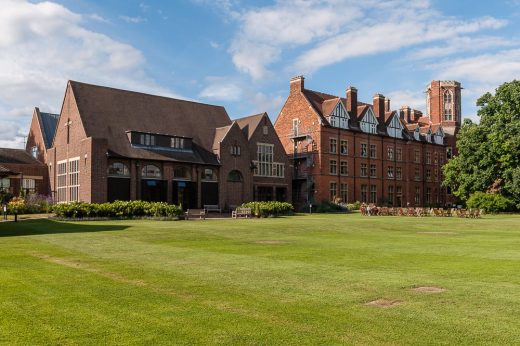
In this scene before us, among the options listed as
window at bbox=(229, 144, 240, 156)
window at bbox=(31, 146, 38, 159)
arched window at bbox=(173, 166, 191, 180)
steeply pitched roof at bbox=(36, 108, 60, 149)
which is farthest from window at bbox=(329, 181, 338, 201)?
window at bbox=(31, 146, 38, 159)

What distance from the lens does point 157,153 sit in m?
45.6

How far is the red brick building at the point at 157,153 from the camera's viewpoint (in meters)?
42.8

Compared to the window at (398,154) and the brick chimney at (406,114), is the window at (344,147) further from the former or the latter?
the brick chimney at (406,114)

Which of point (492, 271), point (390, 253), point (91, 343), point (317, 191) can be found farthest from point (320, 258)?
point (317, 191)

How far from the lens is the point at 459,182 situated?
5825cm

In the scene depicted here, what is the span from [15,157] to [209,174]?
20576mm

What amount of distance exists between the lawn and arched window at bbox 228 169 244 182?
109 ft

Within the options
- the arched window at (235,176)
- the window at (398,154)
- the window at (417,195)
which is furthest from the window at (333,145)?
the window at (417,195)

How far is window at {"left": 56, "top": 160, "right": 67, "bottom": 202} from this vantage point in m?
46.4

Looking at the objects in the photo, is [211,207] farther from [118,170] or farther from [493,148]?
[493,148]

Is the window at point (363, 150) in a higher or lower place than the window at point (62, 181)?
higher

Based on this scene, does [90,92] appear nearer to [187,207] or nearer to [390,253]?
[187,207]

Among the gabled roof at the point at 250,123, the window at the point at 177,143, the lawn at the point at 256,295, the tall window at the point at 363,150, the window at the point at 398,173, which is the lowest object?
the lawn at the point at 256,295

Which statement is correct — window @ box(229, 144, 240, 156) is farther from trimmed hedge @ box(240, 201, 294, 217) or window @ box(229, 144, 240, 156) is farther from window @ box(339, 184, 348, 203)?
window @ box(339, 184, 348, 203)
